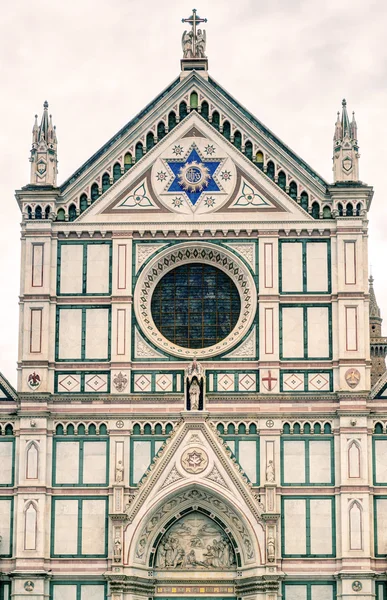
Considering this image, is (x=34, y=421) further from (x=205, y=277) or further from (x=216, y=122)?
(x=216, y=122)

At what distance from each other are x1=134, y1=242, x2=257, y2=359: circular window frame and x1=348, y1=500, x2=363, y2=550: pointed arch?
220 inches

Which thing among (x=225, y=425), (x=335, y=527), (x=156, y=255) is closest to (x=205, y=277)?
(x=156, y=255)

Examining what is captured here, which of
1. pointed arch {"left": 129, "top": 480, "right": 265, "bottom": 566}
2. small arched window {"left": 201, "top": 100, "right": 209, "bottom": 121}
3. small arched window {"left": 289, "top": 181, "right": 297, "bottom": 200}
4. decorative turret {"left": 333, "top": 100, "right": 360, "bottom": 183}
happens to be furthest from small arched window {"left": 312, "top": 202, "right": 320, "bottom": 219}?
pointed arch {"left": 129, "top": 480, "right": 265, "bottom": 566}

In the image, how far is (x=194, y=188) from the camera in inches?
1741

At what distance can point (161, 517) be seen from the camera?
42.0 metres

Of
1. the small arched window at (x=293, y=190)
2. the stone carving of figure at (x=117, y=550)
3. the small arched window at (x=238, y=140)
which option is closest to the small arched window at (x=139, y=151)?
the small arched window at (x=238, y=140)

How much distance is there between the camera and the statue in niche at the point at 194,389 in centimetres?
4209

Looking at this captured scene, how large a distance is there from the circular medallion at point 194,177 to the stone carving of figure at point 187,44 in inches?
137

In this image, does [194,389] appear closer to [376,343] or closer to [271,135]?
[271,135]

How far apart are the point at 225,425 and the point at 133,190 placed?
7.34 m

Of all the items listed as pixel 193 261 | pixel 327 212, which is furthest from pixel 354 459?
pixel 193 261

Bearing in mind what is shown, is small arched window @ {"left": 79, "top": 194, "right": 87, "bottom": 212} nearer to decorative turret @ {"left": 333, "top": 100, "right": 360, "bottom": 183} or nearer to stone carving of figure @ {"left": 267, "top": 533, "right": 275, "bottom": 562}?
decorative turret @ {"left": 333, "top": 100, "right": 360, "bottom": 183}

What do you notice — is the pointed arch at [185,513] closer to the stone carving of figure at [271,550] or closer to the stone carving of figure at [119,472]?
the stone carving of figure at [271,550]

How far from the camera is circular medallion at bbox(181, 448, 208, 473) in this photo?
137 feet
